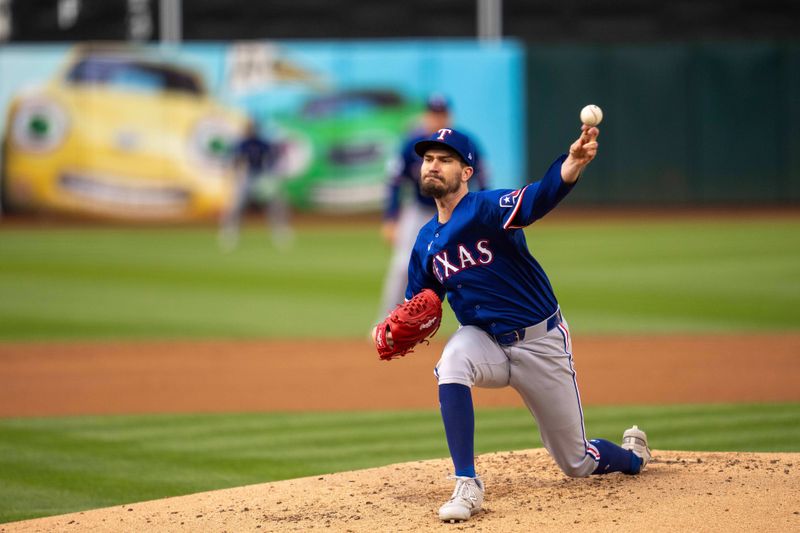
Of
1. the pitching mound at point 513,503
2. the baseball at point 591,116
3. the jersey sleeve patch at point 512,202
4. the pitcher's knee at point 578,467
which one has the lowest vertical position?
the pitching mound at point 513,503

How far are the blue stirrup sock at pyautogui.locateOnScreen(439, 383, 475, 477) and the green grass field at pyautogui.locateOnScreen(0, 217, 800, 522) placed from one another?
A: 56.4 inches

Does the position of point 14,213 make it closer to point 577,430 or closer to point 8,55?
point 8,55

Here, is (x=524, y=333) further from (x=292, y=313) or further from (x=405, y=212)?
(x=292, y=313)

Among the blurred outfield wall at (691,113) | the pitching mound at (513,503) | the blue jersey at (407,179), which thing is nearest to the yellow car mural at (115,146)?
the blurred outfield wall at (691,113)

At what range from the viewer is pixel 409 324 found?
460cm

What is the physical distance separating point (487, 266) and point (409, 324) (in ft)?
1.27

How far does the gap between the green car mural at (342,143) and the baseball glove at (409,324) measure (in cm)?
1844

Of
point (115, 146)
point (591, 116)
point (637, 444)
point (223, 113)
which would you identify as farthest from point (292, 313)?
point (115, 146)

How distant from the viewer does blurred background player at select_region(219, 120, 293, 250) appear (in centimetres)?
2034

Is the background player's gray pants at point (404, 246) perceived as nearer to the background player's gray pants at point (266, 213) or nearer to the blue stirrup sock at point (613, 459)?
the blue stirrup sock at point (613, 459)

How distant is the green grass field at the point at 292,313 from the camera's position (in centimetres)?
601

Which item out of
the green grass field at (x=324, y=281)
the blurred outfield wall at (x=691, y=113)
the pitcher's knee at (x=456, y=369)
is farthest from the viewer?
the blurred outfield wall at (x=691, y=113)

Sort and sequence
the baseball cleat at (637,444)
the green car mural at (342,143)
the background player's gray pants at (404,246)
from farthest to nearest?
the green car mural at (342,143) → the background player's gray pants at (404,246) → the baseball cleat at (637,444)

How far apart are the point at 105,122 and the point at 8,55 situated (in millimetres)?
2385
